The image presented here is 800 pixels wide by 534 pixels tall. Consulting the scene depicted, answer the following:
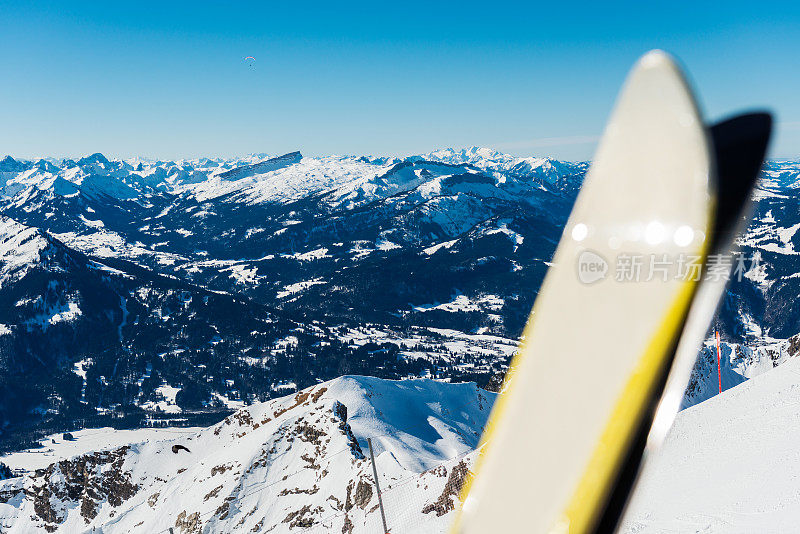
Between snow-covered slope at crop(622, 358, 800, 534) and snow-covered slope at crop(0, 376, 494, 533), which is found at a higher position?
snow-covered slope at crop(622, 358, 800, 534)

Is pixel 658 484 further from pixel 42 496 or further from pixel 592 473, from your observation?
pixel 42 496

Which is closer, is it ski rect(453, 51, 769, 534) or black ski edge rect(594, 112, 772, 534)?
black ski edge rect(594, 112, 772, 534)

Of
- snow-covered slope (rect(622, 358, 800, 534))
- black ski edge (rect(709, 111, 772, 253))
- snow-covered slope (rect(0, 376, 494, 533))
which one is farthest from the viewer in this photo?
snow-covered slope (rect(0, 376, 494, 533))

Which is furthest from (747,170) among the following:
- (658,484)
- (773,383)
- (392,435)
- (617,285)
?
(392,435)

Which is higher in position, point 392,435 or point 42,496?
point 392,435

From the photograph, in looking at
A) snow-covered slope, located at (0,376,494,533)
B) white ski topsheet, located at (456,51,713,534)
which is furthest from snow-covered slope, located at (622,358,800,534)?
snow-covered slope, located at (0,376,494,533)

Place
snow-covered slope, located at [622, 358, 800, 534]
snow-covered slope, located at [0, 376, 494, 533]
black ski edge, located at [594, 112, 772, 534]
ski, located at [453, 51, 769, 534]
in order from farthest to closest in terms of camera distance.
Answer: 1. snow-covered slope, located at [0, 376, 494, 533]
2. snow-covered slope, located at [622, 358, 800, 534]
3. ski, located at [453, 51, 769, 534]
4. black ski edge, located at [594, 112, 772, 534]

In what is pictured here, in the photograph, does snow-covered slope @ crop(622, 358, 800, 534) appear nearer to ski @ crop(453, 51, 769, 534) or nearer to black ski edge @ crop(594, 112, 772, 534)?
ski @ crop(453, 51, 769, 534)

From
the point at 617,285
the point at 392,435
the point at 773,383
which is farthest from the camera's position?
the point at 392,435
